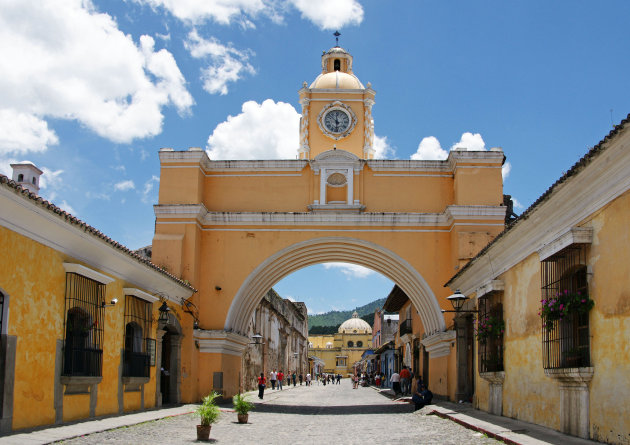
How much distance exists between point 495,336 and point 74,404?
7210 mm

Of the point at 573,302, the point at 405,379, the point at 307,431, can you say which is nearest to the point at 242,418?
the point at 307,431

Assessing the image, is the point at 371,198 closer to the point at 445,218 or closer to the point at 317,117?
the point at 445,218

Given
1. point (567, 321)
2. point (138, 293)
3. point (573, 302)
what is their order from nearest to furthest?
point (573, 302), point (567, 321), point (138, 293)

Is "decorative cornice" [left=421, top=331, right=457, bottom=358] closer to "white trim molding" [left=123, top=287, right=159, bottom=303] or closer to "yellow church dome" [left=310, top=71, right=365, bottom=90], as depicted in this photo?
"white trim molding" [left=123, top=287, right=159, bottom=303]

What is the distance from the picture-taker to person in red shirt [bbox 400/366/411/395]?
2174cm

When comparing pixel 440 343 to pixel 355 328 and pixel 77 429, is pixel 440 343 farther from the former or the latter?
pixel 355 328

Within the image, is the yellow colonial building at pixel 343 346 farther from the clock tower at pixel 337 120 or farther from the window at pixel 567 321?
the window at pixel 567 321

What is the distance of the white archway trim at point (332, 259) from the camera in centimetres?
1902

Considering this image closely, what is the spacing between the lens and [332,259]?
20.5 meters

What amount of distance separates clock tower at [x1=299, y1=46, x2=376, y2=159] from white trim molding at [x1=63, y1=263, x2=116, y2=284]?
10899mm

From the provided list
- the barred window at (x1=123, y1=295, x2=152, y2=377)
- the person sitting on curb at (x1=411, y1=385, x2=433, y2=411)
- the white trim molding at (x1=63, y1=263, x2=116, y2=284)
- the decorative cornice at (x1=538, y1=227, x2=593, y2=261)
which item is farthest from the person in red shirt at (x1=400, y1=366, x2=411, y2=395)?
the decorative cornice at (x1=538, y1=227, x2=593, y2=261)

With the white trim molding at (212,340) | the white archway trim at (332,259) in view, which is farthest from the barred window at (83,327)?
the white archway trim at (332,259)

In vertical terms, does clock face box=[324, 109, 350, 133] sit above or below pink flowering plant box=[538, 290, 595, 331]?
above

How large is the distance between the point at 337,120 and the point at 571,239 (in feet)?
46.6
